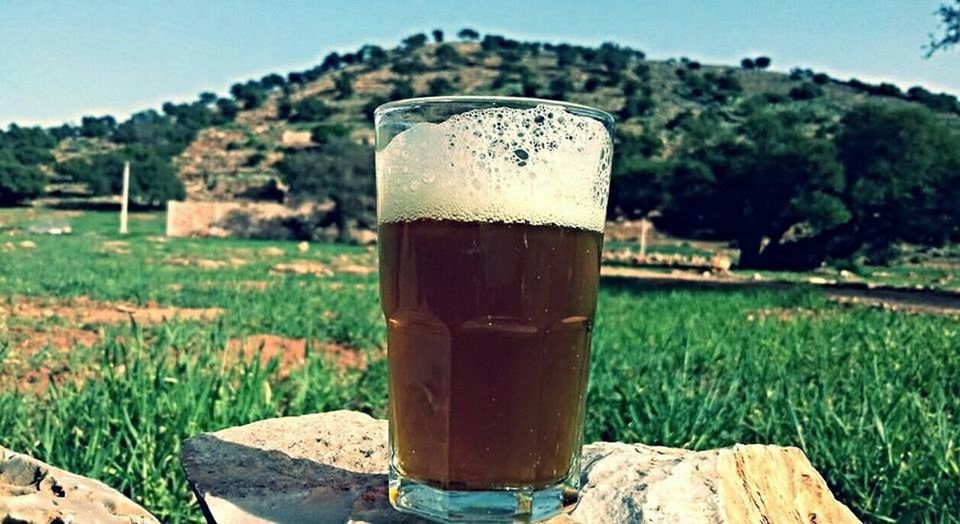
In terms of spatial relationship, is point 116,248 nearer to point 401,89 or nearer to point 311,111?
point 311,111

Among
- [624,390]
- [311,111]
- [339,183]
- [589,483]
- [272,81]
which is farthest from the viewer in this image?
[272,81]

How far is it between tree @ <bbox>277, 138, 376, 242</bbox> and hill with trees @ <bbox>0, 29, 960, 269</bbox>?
0.31ft

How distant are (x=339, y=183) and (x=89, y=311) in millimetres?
32277

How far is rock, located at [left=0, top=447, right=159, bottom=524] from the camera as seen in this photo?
4.19ft

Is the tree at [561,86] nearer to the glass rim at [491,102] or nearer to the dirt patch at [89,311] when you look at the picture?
the dirt patch at [89,311]

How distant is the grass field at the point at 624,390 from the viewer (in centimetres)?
274

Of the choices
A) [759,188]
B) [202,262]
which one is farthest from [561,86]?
[202,262]

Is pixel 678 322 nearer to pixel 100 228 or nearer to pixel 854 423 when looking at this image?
pixel 854 423

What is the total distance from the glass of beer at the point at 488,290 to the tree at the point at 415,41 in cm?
9348

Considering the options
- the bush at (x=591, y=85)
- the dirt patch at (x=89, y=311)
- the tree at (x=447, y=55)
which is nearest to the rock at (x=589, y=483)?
the dirt patch at (x=89, y=311)

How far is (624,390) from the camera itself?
3676 mm

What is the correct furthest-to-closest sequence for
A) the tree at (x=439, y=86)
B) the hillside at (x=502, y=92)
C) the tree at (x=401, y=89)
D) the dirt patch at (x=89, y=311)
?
1. the tree at (x=439, y=86)
2. the tree at (x=401, y=89)
3. the hillside at (x=502, y=92)
4. the dirt patch at (x=89, y=311)

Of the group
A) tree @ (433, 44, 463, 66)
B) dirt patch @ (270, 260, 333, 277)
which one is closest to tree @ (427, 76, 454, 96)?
tree @ (433, 44, 463, 66)

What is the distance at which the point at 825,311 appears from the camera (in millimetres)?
10977
